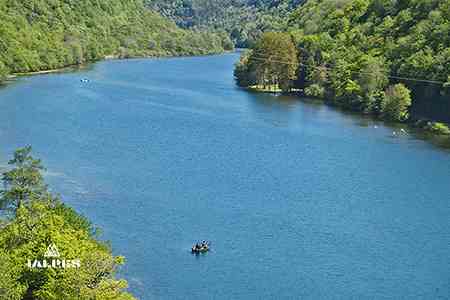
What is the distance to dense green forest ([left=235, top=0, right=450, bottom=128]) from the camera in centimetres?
11006

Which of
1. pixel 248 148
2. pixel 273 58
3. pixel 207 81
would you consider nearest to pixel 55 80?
pixel 207 81

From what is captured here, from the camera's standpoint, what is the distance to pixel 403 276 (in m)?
51.8

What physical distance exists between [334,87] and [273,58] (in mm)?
13727

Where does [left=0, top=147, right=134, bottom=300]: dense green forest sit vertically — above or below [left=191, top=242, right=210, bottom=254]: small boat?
above

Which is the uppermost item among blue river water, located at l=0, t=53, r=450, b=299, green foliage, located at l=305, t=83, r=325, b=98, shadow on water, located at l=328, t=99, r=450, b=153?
blue river water, located at l=0, t=53, r=450, b=299

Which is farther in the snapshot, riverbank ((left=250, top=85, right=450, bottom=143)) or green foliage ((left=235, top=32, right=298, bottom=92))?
green foliage ((left=235, top=32, right=298, bottom=92))

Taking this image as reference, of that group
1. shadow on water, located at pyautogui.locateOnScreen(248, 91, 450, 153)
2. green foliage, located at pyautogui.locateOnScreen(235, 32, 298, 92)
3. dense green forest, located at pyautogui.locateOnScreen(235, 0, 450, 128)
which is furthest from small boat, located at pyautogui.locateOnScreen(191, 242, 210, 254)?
green foliage, located at pyautogui.locateOnScreen(235, 32, 298, 92)
